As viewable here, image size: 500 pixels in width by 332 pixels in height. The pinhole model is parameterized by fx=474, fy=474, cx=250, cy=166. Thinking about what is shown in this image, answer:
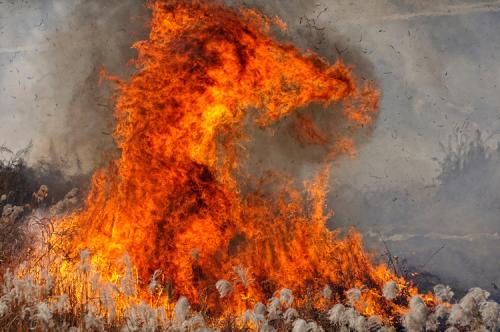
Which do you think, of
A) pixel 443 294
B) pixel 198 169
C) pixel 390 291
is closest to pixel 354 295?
pixel 390 291

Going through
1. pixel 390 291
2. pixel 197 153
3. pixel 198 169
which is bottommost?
pixel 198 169

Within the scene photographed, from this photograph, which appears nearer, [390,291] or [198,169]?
[390,291]

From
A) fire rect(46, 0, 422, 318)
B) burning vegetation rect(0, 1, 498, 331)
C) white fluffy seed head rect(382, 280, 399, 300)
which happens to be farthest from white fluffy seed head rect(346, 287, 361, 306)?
fire rect(46, 0, 422, 318)

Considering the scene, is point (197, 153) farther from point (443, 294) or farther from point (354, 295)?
point (443, 294)

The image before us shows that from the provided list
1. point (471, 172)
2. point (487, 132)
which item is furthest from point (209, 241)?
point (487, 132)

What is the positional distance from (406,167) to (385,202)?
101cm

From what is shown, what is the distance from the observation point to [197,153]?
7.14m

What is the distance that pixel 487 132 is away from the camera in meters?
9.95

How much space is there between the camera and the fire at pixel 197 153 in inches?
268

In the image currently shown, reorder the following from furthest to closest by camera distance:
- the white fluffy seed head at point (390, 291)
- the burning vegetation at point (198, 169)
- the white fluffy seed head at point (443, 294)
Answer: the burning vegetation at point (198, 169) → the white fluffy seed head at point (443, 294) → the white fluffy seed head at point (390, 291)

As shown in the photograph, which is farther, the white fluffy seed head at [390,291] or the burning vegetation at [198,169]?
the burning vegetation at [198,169]

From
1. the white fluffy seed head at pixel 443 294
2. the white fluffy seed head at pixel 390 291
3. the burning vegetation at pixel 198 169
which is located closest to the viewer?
the white fluffy seed head at pixel 390 291

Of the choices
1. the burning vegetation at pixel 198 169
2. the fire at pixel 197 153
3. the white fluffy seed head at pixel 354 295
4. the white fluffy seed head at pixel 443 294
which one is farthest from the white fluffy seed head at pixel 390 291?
the fire at pixel 197 153

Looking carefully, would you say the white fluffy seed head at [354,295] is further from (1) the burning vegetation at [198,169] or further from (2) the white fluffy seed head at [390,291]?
(1) the burning vegetation at [198,169]
